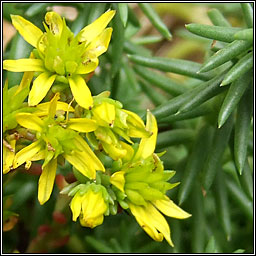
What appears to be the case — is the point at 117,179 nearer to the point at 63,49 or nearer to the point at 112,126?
the point at 112,126

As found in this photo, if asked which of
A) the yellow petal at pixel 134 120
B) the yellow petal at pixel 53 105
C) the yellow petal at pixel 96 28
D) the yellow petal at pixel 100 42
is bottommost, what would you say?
the yellow petal at pixel 134 120

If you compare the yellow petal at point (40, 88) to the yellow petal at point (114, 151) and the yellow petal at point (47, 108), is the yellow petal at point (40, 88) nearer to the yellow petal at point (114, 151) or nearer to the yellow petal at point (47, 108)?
the yellow petal at point (47, 108)

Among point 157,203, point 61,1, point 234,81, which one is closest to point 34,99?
point 157,203

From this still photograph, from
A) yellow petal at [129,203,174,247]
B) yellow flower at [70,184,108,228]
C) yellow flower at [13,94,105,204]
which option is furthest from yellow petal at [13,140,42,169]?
yellow petal at [129,203,174,247]

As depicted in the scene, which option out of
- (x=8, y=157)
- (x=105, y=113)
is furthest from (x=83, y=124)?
(x=8, y=157)

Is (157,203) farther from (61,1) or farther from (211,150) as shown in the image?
(61,1)

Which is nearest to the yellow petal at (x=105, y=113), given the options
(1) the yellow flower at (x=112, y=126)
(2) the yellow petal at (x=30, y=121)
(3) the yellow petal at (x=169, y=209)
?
(1) the yellow flower at (x=112, y=126)

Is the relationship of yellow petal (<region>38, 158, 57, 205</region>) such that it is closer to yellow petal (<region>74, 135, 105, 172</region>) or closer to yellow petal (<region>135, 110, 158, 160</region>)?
yellow petal (<region>74, 135, 105, 172</region>)
